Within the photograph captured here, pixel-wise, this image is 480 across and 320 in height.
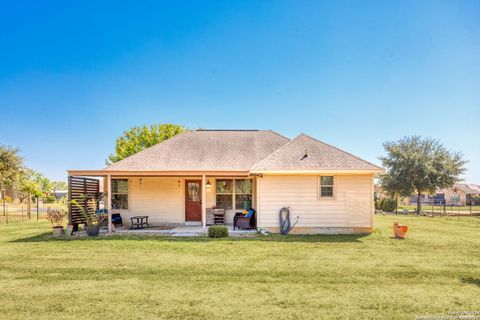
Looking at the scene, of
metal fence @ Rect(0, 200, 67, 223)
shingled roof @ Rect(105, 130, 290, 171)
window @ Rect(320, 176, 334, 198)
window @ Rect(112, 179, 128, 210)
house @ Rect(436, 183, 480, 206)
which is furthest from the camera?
house @ Rect(436, 183, 480, 206)

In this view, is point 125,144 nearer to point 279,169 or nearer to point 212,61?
point 212,61

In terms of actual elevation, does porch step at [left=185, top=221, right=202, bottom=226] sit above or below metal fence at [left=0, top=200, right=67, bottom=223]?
above

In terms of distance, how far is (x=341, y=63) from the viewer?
14312 mm

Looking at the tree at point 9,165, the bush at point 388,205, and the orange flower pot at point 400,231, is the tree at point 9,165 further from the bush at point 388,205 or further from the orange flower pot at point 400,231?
the bush at point 388,205

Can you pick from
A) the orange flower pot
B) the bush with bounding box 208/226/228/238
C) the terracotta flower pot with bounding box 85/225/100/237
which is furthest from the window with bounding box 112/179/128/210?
the orange flower pot

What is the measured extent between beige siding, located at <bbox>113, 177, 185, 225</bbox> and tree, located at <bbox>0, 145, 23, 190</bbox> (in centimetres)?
2524

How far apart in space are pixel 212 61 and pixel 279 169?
8.60 meters

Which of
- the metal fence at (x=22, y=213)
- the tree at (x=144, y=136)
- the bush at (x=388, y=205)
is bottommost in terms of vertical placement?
the bush at (x=388, y=205)

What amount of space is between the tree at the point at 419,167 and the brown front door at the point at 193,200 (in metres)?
21.7

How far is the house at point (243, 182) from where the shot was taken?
11617 millimetres

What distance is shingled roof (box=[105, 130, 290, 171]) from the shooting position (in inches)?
529

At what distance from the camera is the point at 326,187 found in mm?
11844

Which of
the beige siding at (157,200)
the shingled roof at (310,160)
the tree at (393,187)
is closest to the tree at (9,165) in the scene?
the beige siding at (157,200)

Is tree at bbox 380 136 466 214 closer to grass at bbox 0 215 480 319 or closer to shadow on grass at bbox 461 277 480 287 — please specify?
grass at bbox 0 215 480 319
